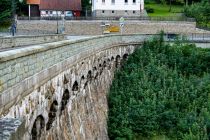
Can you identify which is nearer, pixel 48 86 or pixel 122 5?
pixel 48 86

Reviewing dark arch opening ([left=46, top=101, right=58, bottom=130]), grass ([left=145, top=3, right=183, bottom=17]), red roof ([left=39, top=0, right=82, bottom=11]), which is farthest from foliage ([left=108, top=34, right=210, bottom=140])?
grass ([left=145, top=3, right=183, bottom=17])

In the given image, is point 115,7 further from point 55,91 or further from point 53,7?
point 55,91

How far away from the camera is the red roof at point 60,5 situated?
3009 inches

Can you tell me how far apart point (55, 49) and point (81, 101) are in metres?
7.28

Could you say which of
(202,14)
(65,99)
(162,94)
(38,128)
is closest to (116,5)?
(202,14)

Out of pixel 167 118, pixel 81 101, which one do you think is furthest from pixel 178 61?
pixel 81 101

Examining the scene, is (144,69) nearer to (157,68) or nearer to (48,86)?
(157,68)

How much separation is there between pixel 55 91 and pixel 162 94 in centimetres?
2115

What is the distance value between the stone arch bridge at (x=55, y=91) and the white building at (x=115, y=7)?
151 ft

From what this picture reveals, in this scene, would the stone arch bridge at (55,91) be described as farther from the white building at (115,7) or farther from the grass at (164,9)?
the grass at (164,9)

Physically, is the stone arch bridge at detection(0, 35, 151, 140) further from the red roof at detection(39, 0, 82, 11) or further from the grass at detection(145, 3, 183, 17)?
the grass at detection(145, 3, 183, 17)

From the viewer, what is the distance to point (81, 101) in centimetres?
2142

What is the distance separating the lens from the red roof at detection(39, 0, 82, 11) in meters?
76.4

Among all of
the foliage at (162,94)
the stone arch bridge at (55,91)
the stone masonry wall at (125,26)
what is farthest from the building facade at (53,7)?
the stone arch bridge at (55,91)
